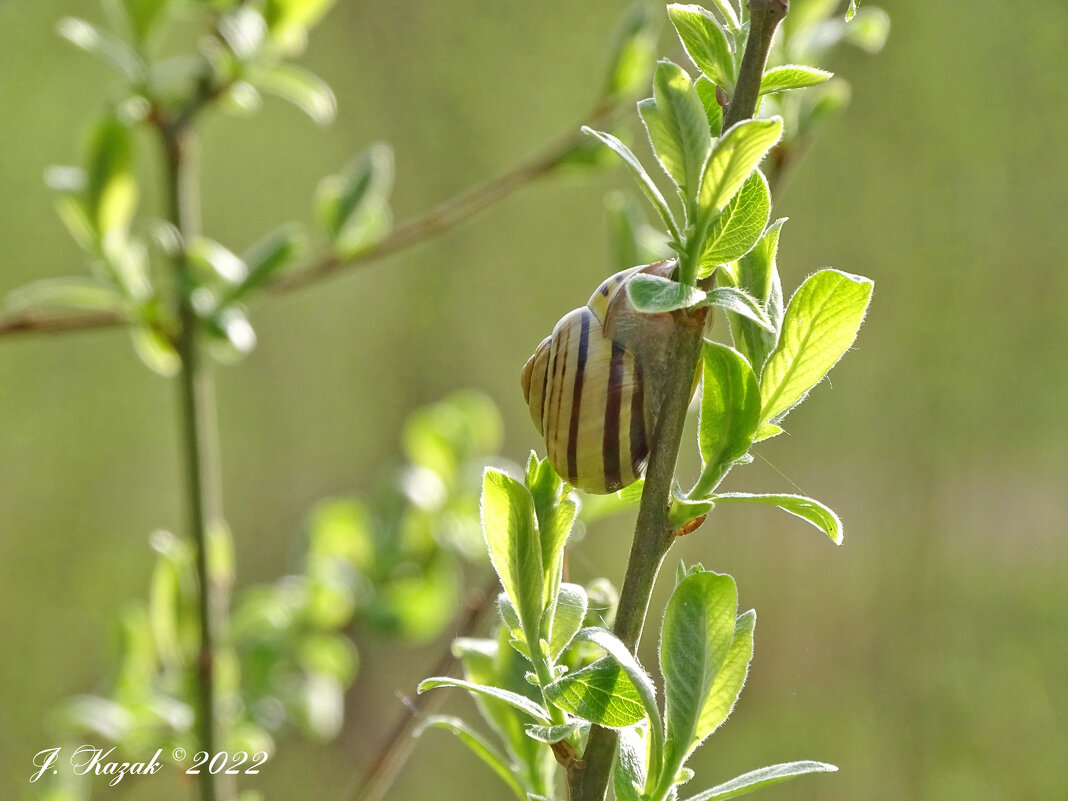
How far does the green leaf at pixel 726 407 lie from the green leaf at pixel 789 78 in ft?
0.20

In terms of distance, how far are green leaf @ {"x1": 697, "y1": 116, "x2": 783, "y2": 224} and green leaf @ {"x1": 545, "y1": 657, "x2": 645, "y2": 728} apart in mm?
106

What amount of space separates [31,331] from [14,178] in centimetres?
172

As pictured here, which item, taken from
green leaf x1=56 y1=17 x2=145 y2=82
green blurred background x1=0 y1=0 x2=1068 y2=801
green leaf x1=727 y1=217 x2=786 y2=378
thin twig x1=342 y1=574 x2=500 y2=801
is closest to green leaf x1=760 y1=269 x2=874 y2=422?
green leaf x1=727 y1=217 x2=786 y2=378

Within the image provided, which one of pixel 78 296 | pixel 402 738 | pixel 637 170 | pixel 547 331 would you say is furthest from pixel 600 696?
pixel 547 331

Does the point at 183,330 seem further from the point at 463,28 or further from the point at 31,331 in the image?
the point at 463,28

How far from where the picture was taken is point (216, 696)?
0.55 m

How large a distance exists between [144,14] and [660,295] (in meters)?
0.43

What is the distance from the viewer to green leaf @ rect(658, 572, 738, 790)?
0.78 feet

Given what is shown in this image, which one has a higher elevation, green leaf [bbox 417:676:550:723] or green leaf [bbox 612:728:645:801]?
green leaf [bbox 417:676:550:723]

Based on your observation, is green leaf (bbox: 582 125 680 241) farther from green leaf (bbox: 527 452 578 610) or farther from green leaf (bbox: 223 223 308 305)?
green leaf (bbox: 223 223 308 305)

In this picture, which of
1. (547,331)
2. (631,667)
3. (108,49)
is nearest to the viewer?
(631,667)

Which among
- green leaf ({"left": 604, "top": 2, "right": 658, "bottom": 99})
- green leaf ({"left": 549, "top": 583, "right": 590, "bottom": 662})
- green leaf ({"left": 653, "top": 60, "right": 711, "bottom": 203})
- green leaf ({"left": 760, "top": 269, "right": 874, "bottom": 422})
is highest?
green leaf ({"left": 604, "top": 2, "right": 658, "bottom": 99})

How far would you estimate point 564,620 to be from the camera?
0.25 meters

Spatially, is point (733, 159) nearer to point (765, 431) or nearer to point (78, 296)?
point (765, 431)
